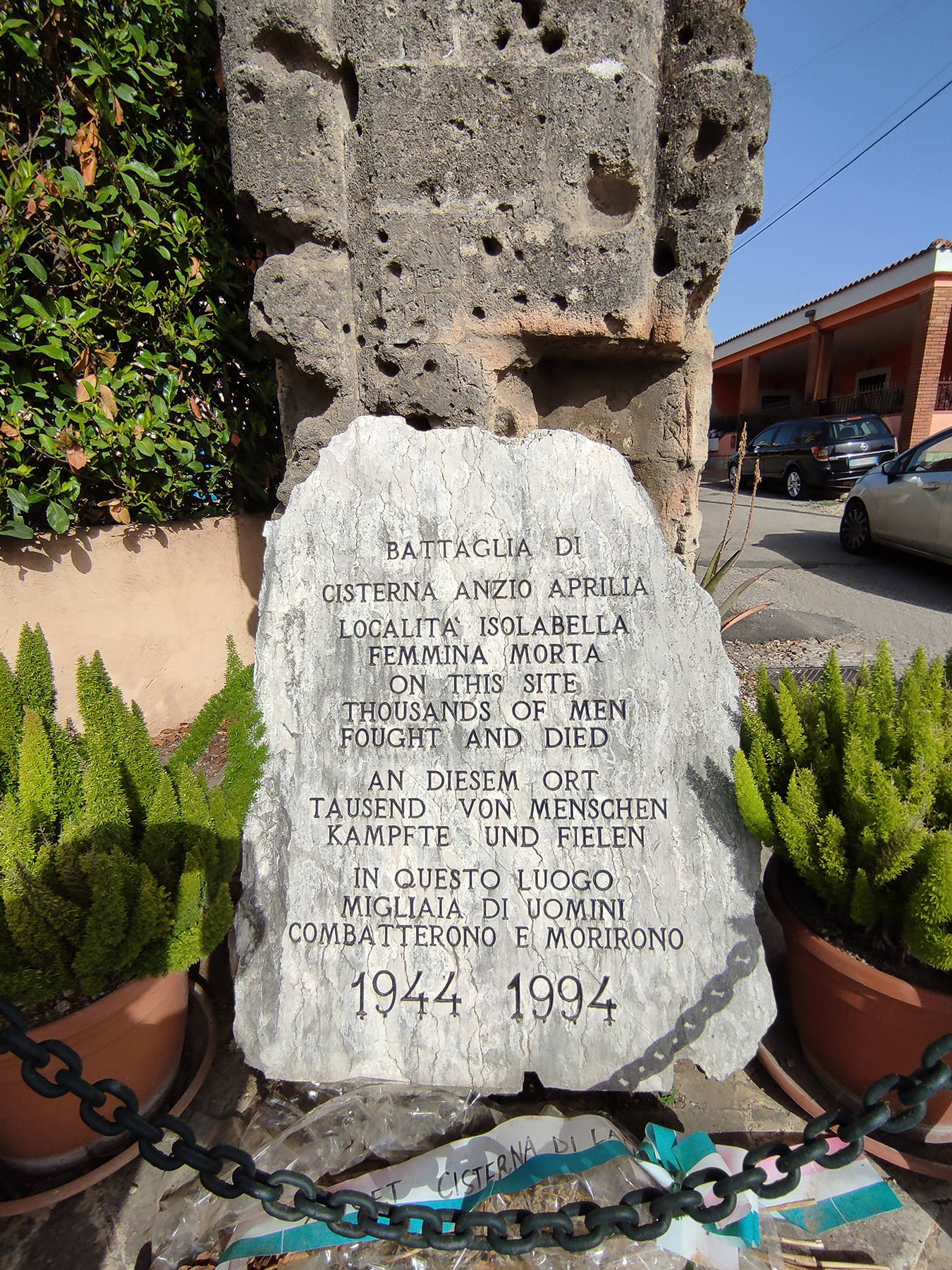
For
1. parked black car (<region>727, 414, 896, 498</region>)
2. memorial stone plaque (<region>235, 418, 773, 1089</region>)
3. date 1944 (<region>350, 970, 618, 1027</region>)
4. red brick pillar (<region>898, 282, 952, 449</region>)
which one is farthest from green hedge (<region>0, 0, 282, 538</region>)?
red brick pillar (<region>898, 282, 952, 449</region>)

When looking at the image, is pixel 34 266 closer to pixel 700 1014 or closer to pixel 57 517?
pixel 57 517

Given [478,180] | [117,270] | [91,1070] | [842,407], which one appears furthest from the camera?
[842,407]

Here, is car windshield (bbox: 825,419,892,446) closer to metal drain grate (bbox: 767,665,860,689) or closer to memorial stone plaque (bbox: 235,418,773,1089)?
metal drain grate (bbox: 767,665,860,689)

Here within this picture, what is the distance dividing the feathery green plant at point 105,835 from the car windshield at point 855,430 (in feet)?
40.8

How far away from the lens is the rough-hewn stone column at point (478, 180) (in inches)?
87.0

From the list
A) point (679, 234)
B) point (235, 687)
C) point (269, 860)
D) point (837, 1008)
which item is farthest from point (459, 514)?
point (837, 1008)

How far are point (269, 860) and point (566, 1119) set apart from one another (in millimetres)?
997

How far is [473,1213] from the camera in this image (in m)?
1.12

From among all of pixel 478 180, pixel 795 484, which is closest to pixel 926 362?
pixel 795 484

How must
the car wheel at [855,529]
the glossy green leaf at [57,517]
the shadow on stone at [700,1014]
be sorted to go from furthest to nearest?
the car wheel at [855,529], the glossy green leaf at [57,517], the shadow on stone at [700,1014]

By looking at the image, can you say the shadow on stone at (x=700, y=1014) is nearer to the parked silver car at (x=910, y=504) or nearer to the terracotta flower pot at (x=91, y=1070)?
the terracotta flower pot at (x=91, y=1070)

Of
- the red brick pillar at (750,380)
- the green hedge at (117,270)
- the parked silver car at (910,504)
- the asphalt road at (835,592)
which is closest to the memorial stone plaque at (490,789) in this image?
the green hedge at (117,270)

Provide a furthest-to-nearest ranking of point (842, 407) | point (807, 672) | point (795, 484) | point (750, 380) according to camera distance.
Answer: point (750, 380), point (842, 407), point (795, 484), point (807, 672)

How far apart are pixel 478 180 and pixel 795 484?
38.3ft
